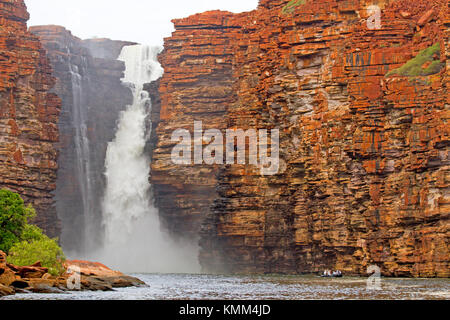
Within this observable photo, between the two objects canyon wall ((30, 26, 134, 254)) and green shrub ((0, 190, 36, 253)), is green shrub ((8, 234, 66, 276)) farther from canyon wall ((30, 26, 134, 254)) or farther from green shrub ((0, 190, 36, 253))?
canyon wall ((30, 26, 134, 254))

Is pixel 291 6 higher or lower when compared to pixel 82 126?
higher

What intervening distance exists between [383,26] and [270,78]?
22.3 metres

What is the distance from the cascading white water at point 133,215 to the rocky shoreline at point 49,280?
6965cm

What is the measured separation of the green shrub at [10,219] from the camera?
268ft

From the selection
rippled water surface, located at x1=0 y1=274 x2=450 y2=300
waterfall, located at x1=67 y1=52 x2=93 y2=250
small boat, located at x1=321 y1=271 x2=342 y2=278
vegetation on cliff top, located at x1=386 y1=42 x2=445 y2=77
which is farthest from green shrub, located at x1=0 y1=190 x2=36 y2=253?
waterfall, located at x1=67 y1=52 x2=93 y2=250

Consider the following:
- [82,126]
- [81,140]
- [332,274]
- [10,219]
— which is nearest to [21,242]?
[10,219]

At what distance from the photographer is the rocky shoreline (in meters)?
67.8

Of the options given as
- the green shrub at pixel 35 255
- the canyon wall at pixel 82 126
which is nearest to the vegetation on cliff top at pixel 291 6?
the canyon wall at pixel 82 126

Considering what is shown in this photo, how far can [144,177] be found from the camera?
6924 inches

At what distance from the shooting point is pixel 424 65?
3910 inches

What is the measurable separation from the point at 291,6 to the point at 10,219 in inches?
2388

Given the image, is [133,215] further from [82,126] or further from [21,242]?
[21,242]

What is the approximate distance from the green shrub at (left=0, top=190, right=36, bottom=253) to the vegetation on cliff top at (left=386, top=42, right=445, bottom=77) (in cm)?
4344

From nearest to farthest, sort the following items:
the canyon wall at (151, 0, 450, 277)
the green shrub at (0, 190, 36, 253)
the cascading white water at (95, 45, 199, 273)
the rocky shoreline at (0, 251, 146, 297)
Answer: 1. the rocky shoreline at (0, 251, 146, 297)
2. the green shrub at (0, 190, 36, 253)
3. the canyon wall at (151, 0, 450, 277)
4. the cascading white water at (95, 45, 199, 273)
